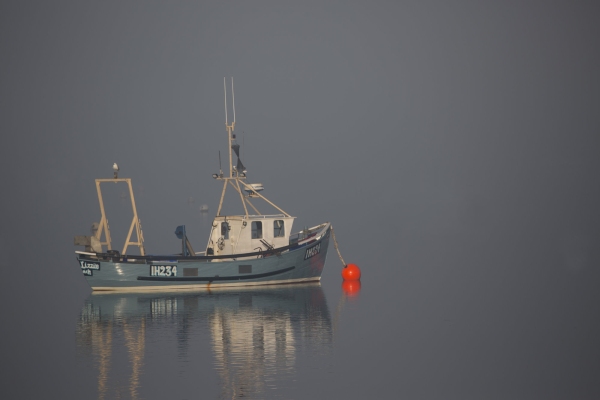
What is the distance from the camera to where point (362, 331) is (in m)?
39.2

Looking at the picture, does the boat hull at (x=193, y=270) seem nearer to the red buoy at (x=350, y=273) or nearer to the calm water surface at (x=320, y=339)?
the calm water surface at (x=320, y=339)

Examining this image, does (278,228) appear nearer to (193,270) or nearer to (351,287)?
(193,270)

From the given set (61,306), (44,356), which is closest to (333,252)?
(61,306)

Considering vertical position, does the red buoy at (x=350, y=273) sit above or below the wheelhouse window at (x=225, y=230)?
below

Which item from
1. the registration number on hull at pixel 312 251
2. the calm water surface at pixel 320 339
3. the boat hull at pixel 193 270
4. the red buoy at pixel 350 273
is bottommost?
the calm water surface at pixel 320 339

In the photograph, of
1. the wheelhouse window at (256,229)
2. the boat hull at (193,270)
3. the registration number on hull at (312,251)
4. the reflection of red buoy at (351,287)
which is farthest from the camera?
the reflection of red buoy at (351,287)

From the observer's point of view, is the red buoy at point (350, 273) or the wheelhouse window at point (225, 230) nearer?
the wheelhouse window at point (225, 230)

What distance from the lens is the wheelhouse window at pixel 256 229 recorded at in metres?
49.2

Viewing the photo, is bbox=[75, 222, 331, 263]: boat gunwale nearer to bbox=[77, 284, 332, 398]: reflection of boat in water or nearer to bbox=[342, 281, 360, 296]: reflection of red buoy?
bbox=[77, 284, 332, 398]: reflection of boat in water

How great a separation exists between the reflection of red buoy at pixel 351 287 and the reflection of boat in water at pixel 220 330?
152cm

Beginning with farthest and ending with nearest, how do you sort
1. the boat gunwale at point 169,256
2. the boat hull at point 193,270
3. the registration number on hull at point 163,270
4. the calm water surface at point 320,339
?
the registration number on hull at point 163,270
the boat hull at point 193,270
the boat gunwale at point 169,256
the calm water surface at point 320,339

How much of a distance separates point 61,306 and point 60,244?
106 ft

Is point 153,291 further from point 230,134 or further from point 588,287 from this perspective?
point 588,287

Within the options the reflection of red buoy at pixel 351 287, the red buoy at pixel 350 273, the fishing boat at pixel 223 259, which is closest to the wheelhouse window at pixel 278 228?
the fishing boat at pixel 223 259
